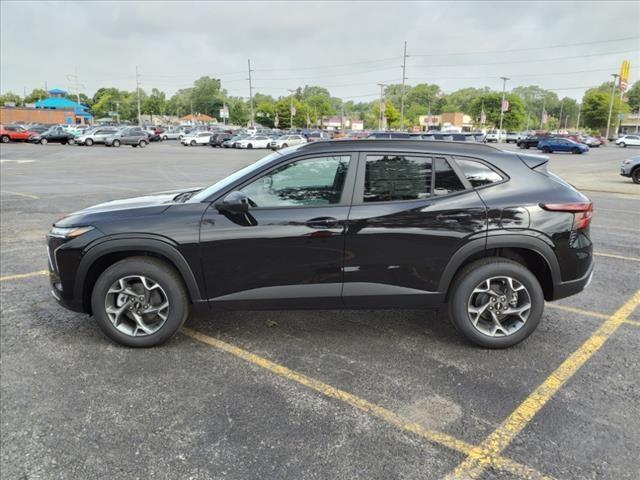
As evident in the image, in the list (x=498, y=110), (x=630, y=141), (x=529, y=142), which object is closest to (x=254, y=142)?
(x=529, y=142)

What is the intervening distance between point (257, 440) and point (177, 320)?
1397 mm

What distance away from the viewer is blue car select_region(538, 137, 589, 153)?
43406 millimetres

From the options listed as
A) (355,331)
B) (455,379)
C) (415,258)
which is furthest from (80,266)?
(455,379)

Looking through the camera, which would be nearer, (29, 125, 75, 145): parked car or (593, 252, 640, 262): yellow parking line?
(593, 252, 640, 262): yellow parking line

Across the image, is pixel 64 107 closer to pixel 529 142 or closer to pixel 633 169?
pixel 529 142

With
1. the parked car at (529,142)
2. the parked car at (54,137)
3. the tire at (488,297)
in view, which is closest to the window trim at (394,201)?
the tire at (488,297)

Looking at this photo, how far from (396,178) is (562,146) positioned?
153ft

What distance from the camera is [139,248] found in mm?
3746

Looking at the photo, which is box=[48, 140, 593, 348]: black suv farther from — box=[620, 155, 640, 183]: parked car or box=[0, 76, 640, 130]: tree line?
box=[0, 76, 640, 130]: tree line

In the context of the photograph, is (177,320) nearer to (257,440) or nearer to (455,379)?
(257,440)

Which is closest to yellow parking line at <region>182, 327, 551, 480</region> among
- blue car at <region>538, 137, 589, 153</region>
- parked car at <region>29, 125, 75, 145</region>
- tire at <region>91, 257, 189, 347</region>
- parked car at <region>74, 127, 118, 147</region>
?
tire at <region>91, 257, 189, 347</region>

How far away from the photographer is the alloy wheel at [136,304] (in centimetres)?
385

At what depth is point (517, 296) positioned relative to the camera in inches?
153

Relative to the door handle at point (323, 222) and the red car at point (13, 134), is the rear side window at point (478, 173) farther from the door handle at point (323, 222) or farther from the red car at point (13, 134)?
the red car at point (13, 134)
